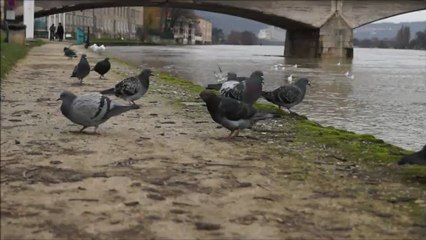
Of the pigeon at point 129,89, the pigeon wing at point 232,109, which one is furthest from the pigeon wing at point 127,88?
the pigeon wing at point 232,109

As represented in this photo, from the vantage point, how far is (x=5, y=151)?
5441 mm

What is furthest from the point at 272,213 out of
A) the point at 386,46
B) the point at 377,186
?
the point at 386,46

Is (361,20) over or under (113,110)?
over

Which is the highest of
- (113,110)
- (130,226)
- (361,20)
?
(361,20)

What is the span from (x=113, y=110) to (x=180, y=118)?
2.06m

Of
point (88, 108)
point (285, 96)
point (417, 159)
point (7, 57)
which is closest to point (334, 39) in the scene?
point (7, 57)

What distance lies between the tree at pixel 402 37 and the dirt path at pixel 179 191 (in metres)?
145

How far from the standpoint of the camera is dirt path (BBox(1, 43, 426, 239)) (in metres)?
3.84

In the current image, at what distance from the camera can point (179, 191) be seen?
4.59 metres

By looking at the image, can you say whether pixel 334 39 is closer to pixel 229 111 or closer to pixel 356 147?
pixel 356 147

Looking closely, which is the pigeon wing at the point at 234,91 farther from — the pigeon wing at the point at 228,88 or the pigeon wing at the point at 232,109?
the pigeon wing at the point at 232,109

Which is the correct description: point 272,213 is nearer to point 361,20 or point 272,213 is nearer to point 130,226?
point 130,226

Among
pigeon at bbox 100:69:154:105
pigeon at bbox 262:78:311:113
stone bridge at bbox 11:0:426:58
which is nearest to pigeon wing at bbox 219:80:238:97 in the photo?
pigeon at bbox 262:78:311:113

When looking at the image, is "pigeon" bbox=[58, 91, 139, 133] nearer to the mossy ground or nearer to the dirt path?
the dirt path
